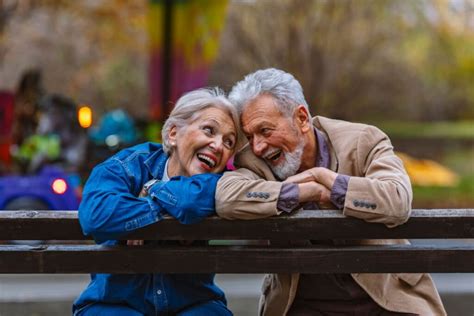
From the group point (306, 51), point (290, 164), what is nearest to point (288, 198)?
point (290, 164)

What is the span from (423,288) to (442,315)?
123mm

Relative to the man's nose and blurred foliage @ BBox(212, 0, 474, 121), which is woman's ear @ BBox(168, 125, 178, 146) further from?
blurred foliage @ BBox(212, 0, 474, 121)

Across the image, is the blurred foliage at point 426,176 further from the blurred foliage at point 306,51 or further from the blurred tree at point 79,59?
the blurred tree at point 79,59

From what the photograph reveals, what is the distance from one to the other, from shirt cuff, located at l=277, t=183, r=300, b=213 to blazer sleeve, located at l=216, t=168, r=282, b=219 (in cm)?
1

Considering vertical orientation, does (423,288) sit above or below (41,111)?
above

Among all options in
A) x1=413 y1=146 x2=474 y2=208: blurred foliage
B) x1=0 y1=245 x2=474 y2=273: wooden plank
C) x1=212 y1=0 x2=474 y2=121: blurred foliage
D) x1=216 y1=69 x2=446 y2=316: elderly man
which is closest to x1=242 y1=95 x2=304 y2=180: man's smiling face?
x1=216 y1=69 x2=446 y2=316: elderly man

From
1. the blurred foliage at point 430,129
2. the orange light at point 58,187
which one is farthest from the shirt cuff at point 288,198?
the blurred foliage at point 430,129

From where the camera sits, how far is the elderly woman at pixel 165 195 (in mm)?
2941

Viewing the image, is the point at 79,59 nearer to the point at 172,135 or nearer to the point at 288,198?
the point at 172,135

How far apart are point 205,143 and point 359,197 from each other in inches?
25.3

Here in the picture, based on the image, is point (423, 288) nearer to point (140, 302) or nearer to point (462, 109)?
point (140, 302)

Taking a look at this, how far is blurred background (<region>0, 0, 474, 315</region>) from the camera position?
34.8 feet

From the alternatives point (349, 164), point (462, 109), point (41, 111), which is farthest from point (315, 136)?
point (462, 109)

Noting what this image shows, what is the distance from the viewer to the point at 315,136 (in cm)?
339
